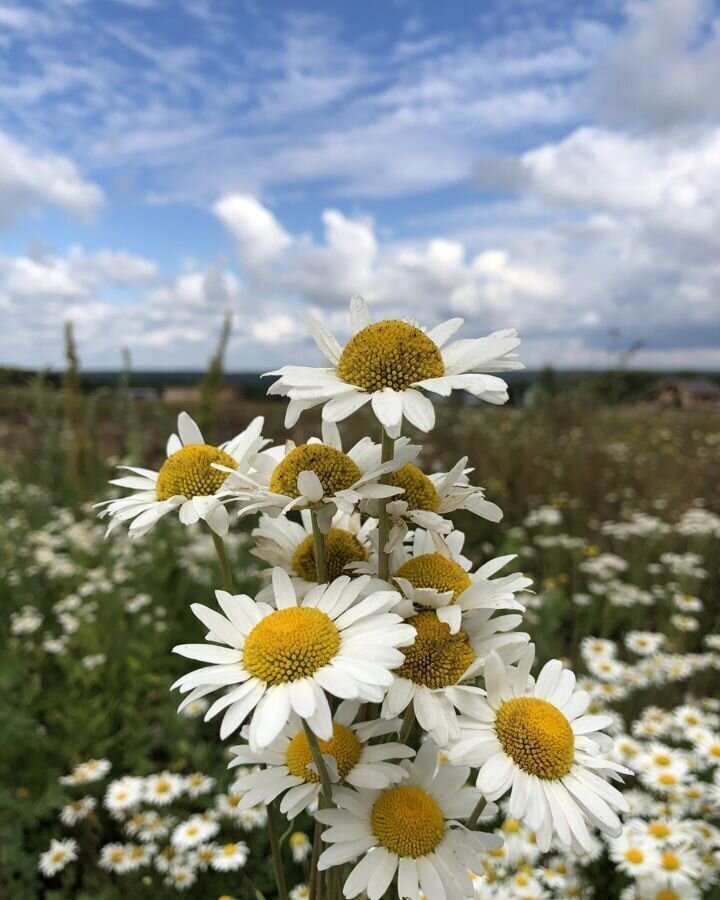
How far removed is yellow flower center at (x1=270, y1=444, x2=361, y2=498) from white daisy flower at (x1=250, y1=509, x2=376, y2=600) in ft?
0.33

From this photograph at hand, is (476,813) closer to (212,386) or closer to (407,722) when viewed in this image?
(407,722)

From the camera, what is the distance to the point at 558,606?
3525 mm

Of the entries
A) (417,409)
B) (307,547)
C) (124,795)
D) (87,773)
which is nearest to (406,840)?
(307,547)

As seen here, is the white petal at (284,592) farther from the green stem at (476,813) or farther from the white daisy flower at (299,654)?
the green stem at (476,813)

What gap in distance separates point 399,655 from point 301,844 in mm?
1778

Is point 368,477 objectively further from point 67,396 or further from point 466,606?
point 67,396

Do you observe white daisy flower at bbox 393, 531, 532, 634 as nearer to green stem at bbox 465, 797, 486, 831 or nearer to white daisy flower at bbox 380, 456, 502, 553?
white daisy flower at bbox 380, 456, 502, 553

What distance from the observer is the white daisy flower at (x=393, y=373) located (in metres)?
0.87

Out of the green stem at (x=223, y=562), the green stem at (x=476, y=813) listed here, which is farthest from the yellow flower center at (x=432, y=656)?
the green stem at (x=223, y=562)

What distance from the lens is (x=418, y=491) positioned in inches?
38.6

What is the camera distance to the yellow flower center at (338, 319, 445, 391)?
3.05 feet

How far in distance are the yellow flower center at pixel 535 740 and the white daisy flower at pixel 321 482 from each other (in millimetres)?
387

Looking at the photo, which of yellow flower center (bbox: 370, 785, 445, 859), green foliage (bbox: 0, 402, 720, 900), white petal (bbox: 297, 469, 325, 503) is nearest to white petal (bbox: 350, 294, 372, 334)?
white petal (bbox: 297, 469, 325, 503)

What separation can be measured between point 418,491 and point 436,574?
0.13m
